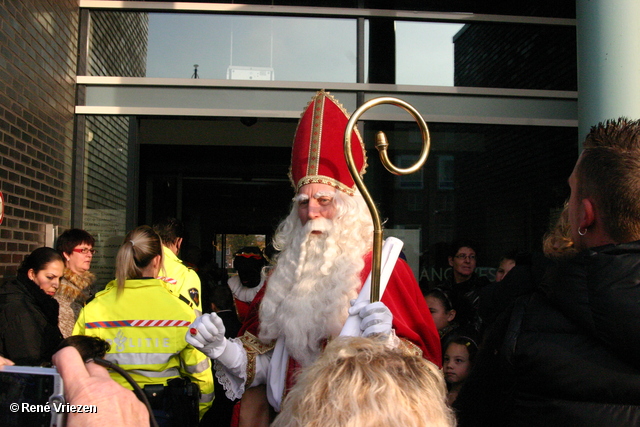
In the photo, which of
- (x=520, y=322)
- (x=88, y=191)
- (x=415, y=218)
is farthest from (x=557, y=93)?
(x=520, y=322)

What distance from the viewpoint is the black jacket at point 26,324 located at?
10.8ft

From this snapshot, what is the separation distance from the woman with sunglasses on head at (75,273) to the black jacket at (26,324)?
643mm

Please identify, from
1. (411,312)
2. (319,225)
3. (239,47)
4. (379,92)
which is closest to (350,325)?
(411,312)

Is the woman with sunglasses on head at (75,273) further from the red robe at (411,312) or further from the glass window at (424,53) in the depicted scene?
the glass window at (424,53)

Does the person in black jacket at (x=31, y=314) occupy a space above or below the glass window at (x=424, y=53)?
below

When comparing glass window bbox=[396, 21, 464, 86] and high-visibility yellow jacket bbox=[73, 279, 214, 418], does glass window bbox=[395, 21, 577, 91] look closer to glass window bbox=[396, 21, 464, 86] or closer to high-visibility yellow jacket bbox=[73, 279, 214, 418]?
glass window bbox=[396, 21, 464, 86]

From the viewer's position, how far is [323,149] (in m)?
2.65

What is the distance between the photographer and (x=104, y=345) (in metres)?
2.82

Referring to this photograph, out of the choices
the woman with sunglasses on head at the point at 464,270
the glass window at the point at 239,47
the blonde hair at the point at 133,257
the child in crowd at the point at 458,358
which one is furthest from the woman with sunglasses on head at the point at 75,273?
the woman with sunglasses on head at the point at 464,270

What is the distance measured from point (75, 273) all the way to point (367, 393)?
12.4 feet

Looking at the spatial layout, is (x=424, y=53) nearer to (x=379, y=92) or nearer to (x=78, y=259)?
(x=379, y=92)

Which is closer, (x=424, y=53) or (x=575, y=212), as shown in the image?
(x=575, y=212)

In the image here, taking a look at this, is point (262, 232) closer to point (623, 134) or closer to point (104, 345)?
point (104, 345)

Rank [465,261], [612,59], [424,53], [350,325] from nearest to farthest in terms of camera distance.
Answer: [350,325] → [612,59] → [465,261] → [424,53]
